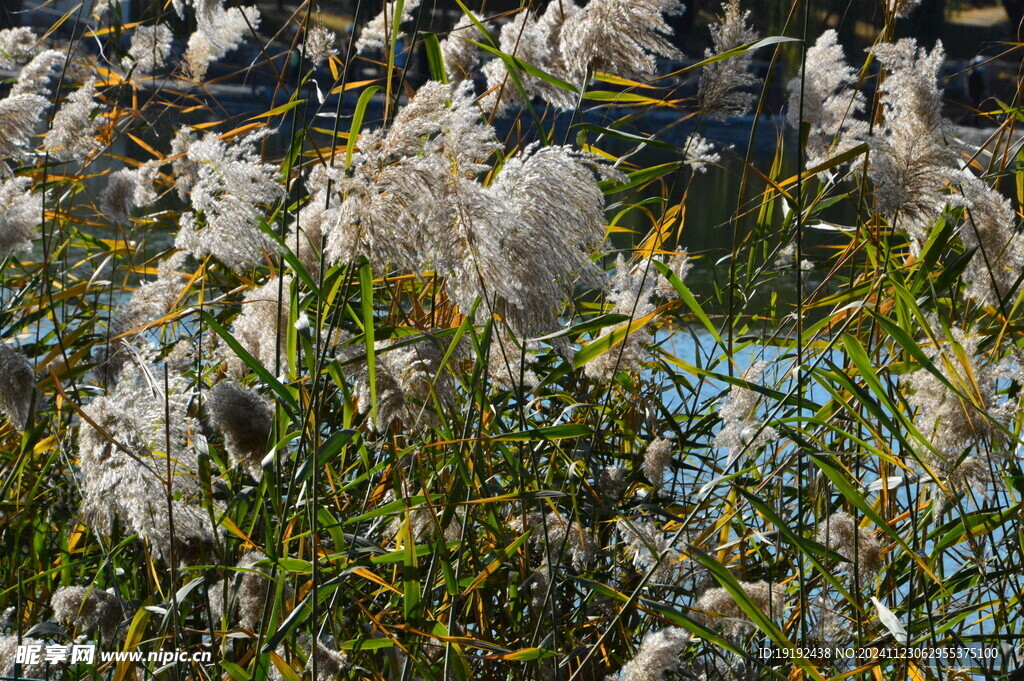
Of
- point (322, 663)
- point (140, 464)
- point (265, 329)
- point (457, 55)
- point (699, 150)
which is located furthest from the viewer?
point (457, 55)

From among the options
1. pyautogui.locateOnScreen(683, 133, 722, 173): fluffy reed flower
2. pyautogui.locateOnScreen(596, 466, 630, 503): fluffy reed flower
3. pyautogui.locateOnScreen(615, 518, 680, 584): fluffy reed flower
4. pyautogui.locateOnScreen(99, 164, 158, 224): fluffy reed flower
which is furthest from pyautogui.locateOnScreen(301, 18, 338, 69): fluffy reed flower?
pyautogui.locateOnScreen(615, 518, 680, 584): fluffy reed flower

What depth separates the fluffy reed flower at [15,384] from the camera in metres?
1.19

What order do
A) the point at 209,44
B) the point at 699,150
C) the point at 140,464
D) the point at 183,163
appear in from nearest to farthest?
the point at 140,464 → the point at 699,150 → the point at 183,163 → the point at 209,44

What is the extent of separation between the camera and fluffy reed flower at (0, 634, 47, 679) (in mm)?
Answer: 1155

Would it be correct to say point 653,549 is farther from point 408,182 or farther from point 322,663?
point 408,182

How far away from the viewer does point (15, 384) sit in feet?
3.91

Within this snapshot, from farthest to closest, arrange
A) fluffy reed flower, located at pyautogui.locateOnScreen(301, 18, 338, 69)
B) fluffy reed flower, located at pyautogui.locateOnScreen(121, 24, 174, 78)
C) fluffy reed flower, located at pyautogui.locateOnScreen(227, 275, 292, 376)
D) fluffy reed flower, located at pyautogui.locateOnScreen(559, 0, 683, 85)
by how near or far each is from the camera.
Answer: fluffy reed flower, located at pyautogui.locateOnScreen(121, 24, 174, 78), fluffy reed flower, located at pyautogui.locateOnScreen(301, 18, 338, 69), fluffy reed flower, located at pyautogui.locateOnScreen(559, 0, 683, 85), fluffy reed flower, located at pyautogui.locateOnScreen(227, 275, 292, 376)

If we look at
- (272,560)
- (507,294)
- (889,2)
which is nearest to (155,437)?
(272,560)

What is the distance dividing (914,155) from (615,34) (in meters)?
0.45

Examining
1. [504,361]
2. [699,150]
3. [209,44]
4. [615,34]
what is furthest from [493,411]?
[209,44]

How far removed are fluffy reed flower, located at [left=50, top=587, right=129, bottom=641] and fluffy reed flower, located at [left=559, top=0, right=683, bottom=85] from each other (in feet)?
3.23

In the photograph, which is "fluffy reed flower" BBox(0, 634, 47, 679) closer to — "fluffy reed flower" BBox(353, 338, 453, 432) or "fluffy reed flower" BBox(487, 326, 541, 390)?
"fluffy reed flower" BBox(353, 338, 453, 432)

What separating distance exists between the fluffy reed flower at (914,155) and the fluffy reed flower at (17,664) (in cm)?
124

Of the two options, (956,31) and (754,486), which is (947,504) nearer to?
(754,486)
